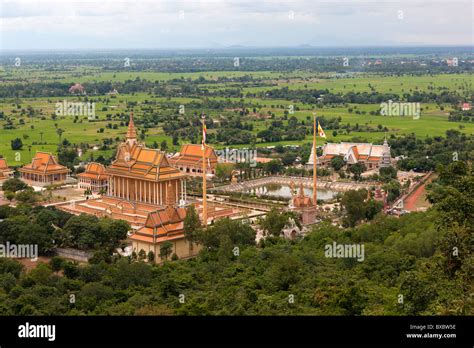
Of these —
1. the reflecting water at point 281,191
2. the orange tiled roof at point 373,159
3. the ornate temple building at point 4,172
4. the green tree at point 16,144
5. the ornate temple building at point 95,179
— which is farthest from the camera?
the green tree at point 16,144

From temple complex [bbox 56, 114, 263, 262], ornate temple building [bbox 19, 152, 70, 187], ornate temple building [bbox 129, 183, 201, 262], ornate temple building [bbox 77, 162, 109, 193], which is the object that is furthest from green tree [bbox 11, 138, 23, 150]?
ornate temple building [bbox 129, 183, 201, 262]

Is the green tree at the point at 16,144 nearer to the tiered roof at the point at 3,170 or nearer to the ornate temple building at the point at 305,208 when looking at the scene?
the tiered roof at the point at 3,170

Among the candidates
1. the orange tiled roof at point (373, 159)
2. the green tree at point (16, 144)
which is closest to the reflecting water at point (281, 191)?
the orange tiled roof at point (373, 159)

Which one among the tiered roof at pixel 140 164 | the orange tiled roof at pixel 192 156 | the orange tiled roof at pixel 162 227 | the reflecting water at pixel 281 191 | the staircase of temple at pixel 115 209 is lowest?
the reflecting water at pixel 281 191

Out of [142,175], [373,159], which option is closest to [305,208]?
[142,175]

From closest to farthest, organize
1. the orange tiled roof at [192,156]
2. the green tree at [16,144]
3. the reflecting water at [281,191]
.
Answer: the reflecting water at [281,191] → the orange tiled roof at [192,156] → the green tree at [16,144]

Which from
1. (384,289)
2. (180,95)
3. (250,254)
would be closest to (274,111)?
(180,95)

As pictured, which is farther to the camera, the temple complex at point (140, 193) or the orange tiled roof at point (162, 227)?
the temple complex at point (140, 193)
